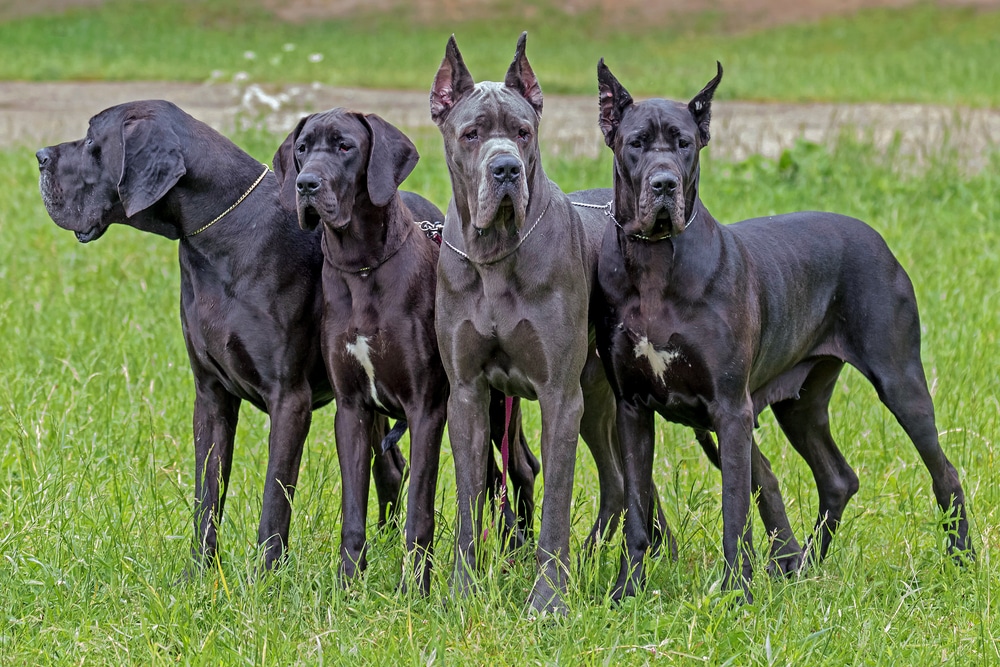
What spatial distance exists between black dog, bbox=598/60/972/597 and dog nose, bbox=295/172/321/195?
108cm

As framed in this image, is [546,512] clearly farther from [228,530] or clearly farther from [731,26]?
[731,26]

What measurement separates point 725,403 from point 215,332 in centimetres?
190

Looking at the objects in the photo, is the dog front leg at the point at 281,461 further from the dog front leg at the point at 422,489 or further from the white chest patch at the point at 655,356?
the white chest patch at the point at 655,356

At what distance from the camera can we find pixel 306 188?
4.38 meters

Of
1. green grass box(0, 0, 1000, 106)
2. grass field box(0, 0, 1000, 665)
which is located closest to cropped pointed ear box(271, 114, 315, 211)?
grass field box(0, 0, 1000, 665)

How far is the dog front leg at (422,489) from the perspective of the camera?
15.1 ft

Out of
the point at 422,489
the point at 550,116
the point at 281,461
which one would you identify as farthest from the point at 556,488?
the point at 550,116

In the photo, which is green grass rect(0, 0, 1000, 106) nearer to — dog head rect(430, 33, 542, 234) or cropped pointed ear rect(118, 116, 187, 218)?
cropped pointed ear rect(118, 116, 187, 218)

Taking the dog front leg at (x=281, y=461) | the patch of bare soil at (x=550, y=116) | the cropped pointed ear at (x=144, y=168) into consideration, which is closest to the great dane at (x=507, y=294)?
the dog front leg at (x=281, y=461)

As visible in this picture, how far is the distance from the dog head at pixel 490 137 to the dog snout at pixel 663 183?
1.36 feet

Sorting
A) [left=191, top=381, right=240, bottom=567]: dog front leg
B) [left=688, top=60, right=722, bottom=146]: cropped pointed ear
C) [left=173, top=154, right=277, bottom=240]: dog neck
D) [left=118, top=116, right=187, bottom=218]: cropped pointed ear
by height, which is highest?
[left=688, top=60, right=722, bottom=146]: cropped pointed ear

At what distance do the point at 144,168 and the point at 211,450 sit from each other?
112cm

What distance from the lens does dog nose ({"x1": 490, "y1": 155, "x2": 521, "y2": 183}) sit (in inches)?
163

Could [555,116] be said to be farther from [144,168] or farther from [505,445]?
[144,168]
